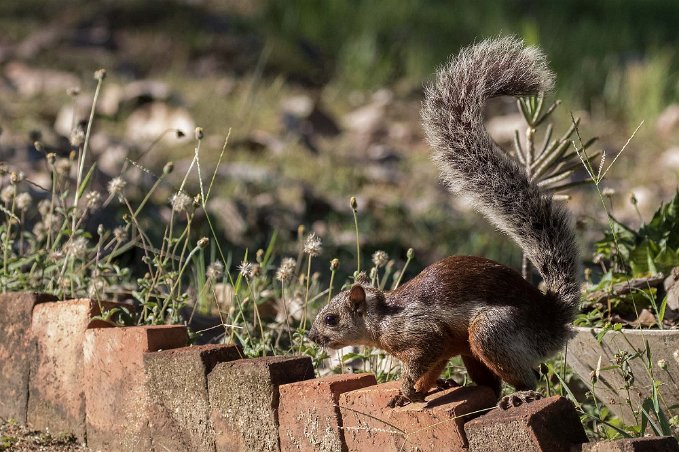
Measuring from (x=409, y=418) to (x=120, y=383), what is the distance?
107 centimetres

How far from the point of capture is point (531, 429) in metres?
2.21

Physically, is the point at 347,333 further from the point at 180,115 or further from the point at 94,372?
the point at 180,115

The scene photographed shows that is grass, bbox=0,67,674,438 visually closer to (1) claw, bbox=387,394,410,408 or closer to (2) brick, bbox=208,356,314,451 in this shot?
(2) brick, bbox=208,356,314,451

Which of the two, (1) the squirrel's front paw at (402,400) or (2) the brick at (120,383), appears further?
(2) the brick at (120,383)

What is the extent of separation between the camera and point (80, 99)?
9.02m

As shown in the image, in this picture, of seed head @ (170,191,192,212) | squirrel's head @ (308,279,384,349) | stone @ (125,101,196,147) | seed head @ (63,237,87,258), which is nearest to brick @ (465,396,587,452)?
squirrel's head @ (308,279,384,349)

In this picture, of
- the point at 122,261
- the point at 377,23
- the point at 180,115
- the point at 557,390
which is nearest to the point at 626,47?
the point at 377,23

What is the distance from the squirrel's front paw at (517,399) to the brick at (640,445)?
0.25 metres

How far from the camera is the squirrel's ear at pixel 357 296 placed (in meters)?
2.76

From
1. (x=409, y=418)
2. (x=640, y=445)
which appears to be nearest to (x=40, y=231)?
(x=409, y=418)

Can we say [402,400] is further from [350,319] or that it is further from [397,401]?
[350,319]

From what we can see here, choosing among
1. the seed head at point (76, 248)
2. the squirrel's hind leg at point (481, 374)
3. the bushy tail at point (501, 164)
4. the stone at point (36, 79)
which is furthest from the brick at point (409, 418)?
the stone at point (36, 79)

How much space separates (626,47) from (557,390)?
379 inches

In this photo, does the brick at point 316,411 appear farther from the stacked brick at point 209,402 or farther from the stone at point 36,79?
the stone at point 36,79
